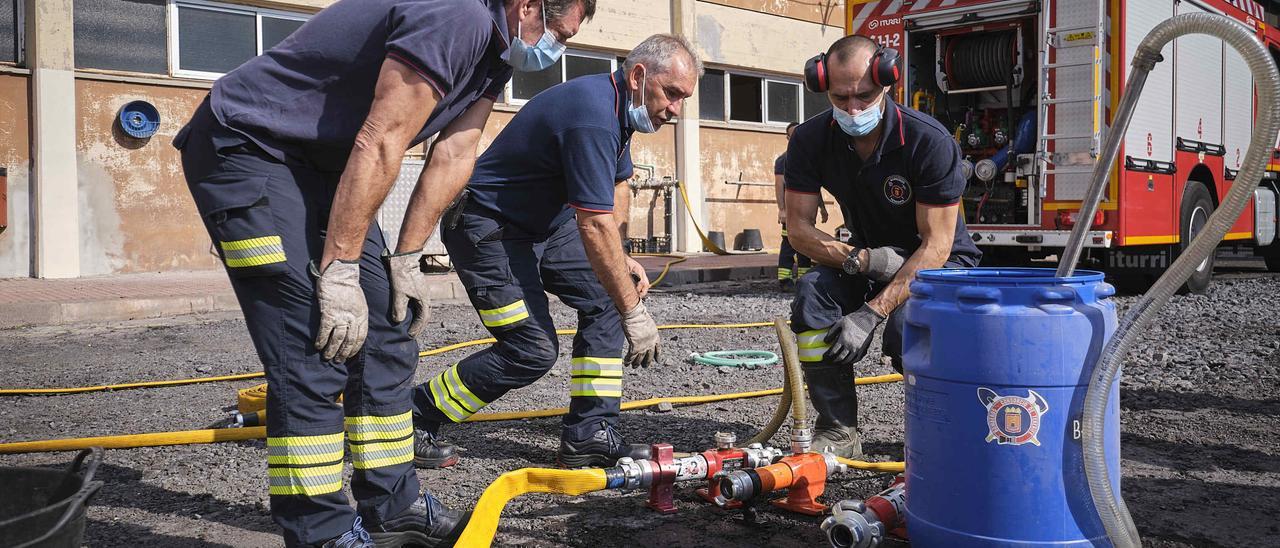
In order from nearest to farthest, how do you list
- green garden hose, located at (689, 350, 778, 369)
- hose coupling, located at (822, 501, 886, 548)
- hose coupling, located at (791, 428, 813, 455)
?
hose coupling, located at (822, 501, 886, 548) < hose coupling, located at (791, 428, 813, 455) < green garden hose, located at (689, 350, 778, 369)

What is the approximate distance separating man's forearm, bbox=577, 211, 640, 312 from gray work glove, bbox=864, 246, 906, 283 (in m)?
0.91

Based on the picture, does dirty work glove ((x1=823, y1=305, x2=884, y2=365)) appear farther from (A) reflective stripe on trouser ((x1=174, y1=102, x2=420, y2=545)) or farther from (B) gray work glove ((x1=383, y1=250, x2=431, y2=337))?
(A) reflective stripe on trouser ((x1=174, y1=102, x2=420, y2=545))

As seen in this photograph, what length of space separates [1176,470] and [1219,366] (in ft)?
7.52

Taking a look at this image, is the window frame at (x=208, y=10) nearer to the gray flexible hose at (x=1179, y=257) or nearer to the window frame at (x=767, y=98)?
the window frame at (x=767, y=98)

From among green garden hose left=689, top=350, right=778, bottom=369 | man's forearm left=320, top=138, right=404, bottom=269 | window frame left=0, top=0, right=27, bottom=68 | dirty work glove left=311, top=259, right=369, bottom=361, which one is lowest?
green garden hose left=689, top=350, right=778, bottom=369

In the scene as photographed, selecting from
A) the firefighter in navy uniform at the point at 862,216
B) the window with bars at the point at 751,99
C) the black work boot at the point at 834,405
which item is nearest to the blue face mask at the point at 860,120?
the firefighter in navy uniform at the point at 862,216

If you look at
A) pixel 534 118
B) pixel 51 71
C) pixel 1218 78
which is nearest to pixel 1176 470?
pixel 534 118

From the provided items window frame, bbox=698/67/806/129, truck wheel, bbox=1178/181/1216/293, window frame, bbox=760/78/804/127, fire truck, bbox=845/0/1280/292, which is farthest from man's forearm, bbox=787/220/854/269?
window frame, bbox=760/78/804/127

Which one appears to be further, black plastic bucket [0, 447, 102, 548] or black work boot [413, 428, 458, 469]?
black work boot [413, 428, 458, 469]

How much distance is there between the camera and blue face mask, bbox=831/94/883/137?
3602mm

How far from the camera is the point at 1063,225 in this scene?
342 inches

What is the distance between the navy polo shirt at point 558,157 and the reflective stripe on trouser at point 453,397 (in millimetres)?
609

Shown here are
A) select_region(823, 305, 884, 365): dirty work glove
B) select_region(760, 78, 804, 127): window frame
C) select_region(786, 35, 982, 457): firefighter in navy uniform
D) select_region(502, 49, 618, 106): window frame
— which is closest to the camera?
select_region(823, 305, 884, 365): dirty work glove

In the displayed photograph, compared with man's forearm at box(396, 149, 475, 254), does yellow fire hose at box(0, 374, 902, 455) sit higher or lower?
lower
